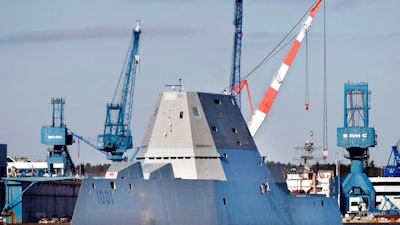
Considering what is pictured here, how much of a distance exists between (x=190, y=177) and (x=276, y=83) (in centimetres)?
5395

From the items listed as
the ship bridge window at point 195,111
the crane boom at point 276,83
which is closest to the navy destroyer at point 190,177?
the ship bridge window at point 195,111

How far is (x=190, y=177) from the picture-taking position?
7812 centimetres

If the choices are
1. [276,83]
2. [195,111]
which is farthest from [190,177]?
[276,83]

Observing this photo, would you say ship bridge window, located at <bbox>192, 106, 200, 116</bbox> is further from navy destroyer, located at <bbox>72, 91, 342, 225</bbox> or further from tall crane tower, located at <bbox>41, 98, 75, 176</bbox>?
tall crane tower, located at <bbox>41, 98, 75, 176</bbox>

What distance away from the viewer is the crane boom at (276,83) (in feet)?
415

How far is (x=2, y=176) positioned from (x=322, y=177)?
31630mm

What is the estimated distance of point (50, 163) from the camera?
14975cm

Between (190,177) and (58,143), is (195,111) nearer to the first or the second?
(190,177)

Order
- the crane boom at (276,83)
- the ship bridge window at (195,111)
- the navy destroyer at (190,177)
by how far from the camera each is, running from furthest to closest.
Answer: the crane boom at (276,83) → the ship bridge window at (195,111) → the navy destroyer at (190,177)

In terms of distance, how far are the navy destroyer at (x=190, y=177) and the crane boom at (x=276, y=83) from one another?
40602 millimetres

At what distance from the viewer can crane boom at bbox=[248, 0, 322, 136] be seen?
12641 cm

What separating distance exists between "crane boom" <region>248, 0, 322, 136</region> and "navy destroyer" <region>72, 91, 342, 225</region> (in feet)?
133

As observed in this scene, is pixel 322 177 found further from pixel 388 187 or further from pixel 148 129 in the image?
pixel 148 129

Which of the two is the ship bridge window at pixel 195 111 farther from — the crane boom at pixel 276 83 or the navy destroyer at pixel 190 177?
the crane boom at pixel 276 83
